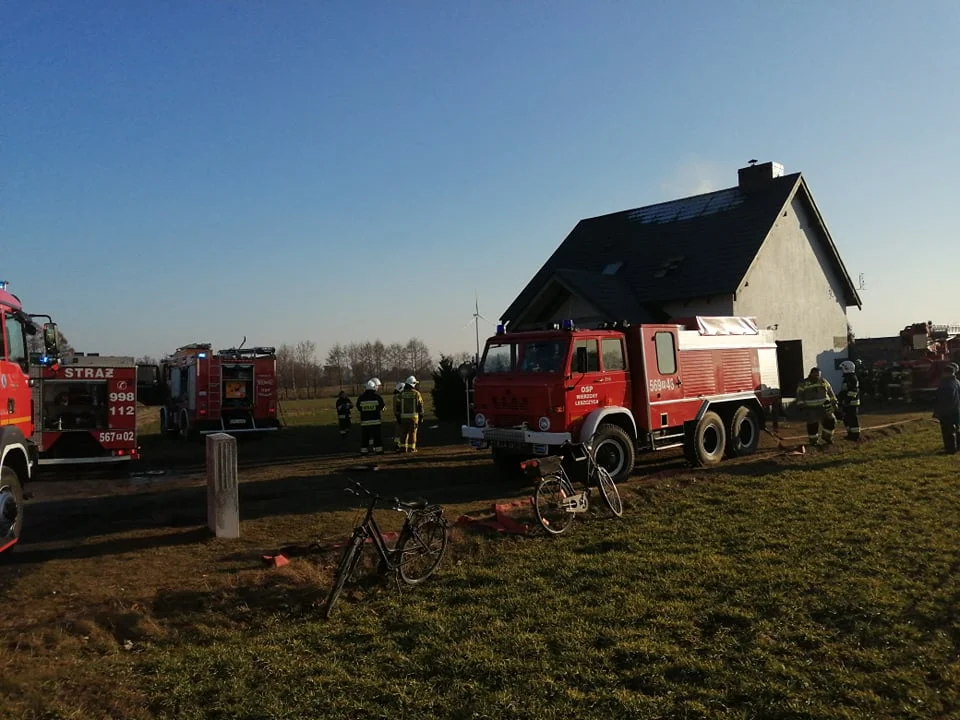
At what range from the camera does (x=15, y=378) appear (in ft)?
26.5

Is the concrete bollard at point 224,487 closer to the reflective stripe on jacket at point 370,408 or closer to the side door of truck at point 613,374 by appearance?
the side door of truck at point 613,374

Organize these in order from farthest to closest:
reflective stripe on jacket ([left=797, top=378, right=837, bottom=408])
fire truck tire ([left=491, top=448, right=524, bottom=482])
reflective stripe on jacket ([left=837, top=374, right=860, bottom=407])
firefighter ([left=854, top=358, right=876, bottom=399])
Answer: firefighter ([left=854, top=358, right=876, bottom=399]) → reflective stripe on jacket ([left=837, top=374, right=860, bottom=407]) → reflective stripe on jacket ([left=797, top=378, right=837, bottom=408]) → fire truck tire ([left=491, top=448, right=524, bottom=482])

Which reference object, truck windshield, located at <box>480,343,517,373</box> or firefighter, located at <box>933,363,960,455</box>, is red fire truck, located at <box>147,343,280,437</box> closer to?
truck windshield, located at <box>480,343,517,373</box>

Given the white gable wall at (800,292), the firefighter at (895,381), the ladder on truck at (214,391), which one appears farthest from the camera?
the firefighter at (895,381)

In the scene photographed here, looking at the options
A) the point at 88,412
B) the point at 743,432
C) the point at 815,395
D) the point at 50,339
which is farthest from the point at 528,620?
the point at 88,412

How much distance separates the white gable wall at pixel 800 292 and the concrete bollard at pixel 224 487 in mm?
15358

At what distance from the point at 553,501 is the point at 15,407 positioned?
20.7 feet

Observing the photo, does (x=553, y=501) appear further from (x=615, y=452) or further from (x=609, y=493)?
(x=615, y=452)

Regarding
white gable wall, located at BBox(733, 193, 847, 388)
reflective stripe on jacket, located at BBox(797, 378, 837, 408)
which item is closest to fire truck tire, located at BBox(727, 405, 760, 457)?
reflective stripe on jacket, located at BBox(797, 378, 837, 408)

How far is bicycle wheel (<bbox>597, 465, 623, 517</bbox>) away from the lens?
28.8ft

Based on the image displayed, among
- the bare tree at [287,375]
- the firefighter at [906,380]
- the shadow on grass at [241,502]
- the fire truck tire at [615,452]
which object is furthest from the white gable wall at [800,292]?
the bare tree at [287,375]

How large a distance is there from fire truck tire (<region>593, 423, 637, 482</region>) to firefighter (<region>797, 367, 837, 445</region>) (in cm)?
521

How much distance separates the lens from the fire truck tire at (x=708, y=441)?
12492 millimetres

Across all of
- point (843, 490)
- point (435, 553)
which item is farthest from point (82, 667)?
point (843, 490)
